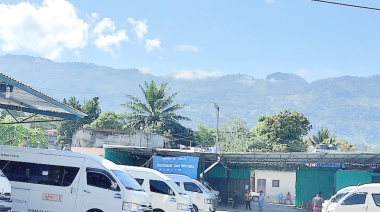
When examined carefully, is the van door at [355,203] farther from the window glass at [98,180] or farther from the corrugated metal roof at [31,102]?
the corrugated metal roof at [31,102]

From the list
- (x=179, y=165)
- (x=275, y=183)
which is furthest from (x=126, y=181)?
(x=275, y=183)

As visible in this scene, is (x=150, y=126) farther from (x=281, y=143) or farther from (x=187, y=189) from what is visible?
(x=187, y=189)

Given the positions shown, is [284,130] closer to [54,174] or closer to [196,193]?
[196,193]

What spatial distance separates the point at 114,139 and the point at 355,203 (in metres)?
29.0

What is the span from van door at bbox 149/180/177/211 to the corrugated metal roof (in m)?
3.70

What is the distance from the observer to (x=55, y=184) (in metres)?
13.0

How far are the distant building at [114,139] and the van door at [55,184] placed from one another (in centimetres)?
2959

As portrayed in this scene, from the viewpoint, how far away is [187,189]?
2145 centimetres

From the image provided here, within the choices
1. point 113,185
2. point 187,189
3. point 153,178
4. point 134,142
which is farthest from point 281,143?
point 113,185

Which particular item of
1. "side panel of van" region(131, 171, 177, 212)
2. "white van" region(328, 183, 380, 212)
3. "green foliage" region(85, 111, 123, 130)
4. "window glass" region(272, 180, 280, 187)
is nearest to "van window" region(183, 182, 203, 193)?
"side panel of van" region(131, 171, 177, 212)

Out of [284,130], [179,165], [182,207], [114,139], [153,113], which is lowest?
[182,207]

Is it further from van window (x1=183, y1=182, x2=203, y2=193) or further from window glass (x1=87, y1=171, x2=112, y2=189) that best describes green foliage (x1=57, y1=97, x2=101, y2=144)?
window glass (x1=87, y1=171, x2=112, y2=189)

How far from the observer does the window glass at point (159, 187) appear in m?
16.5

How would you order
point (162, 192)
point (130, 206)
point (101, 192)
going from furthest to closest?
point (162, 192) < point (101, 192) < point (130, 206)
